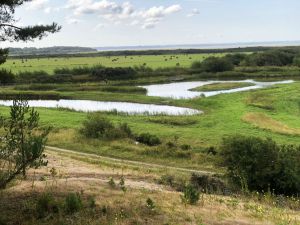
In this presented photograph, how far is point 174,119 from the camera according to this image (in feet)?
176

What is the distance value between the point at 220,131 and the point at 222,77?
229ft

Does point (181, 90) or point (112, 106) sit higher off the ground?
point (112, 106)

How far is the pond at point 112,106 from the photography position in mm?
64688

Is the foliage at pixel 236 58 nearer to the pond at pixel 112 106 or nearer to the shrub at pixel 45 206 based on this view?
the pond at pixel 112 106

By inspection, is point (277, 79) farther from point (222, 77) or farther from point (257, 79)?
point (222, 77)

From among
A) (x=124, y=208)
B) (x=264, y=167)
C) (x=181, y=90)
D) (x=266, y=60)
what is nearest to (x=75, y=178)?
(x=124, y=208)

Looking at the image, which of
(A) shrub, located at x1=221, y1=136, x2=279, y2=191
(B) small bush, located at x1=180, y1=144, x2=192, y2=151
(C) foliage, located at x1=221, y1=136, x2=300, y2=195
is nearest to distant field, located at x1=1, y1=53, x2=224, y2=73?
(B) small bush, located at x1=180, y1=144, x2=192, y2=151

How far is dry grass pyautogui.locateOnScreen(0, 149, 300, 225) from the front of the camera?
14562mm

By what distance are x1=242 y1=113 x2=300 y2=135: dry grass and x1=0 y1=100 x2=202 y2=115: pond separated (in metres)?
9.71

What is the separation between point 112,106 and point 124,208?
5664cm

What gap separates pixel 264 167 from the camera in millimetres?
26094

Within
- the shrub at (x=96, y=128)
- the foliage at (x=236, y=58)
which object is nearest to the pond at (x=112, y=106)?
the shrub at (x=96, y=128)

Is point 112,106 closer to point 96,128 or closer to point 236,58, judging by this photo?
point 96,128

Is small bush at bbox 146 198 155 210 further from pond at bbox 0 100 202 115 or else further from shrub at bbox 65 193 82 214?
pond at bbox 0 100 202 115
